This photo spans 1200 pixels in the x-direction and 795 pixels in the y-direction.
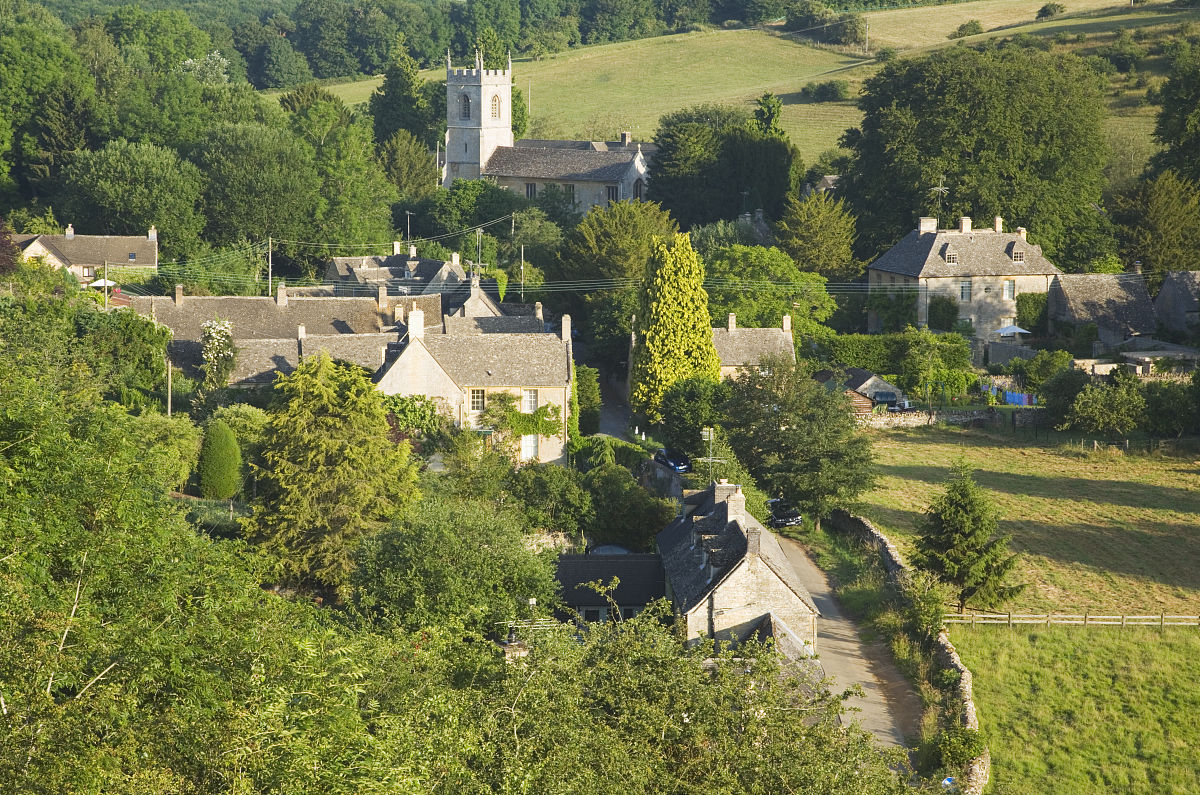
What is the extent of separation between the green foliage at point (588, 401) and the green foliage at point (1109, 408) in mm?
18943

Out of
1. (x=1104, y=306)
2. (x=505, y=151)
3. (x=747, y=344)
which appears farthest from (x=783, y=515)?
(x=505, y=151)

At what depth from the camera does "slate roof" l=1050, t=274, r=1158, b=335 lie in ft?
231

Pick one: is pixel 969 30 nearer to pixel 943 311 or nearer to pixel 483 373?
pixel 943 311

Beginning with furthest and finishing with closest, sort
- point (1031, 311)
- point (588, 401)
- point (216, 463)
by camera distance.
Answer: point (1031, 311) < point (588, 401) < point (216, 463)

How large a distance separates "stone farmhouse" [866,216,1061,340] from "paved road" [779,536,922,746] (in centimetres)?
3667

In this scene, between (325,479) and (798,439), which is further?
(798,439)

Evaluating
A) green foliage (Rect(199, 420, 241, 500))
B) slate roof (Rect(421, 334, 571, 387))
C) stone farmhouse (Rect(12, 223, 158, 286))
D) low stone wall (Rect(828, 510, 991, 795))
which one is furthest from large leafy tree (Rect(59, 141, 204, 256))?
low stone wall (Rect(828, 510, 991, 795))

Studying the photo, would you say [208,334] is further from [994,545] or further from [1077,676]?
[1077,676]

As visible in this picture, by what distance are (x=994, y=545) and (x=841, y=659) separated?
21.7ft

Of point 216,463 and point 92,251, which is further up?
point 92,251

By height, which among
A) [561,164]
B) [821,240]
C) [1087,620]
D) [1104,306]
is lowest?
[1087,620]

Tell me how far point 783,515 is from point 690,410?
6876 millimetres

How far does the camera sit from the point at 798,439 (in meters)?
45.4

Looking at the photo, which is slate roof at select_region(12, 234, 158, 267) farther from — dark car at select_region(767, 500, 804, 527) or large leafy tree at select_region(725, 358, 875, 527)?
dark car at select_region(767, 500, 804, 527)
